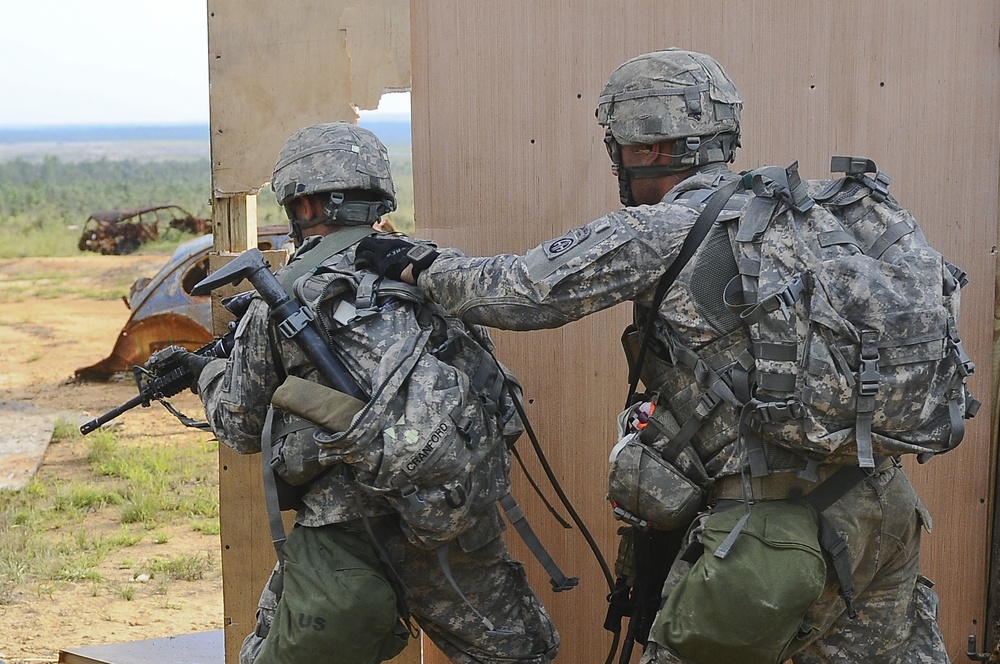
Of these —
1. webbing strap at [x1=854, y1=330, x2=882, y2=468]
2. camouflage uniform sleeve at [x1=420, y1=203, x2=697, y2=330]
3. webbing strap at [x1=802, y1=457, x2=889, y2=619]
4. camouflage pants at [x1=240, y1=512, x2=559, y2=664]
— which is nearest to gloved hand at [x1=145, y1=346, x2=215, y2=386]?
camouflage pants at [x1=240, y1=512, x2=559, y2=664]

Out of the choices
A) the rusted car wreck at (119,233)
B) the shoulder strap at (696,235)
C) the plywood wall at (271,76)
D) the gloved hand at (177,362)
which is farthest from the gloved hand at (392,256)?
the rusted car wreck at (119,233)

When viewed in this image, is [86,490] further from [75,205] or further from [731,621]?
[75,205]

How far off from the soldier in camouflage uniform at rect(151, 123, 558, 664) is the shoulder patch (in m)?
0.57

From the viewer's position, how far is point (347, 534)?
343cm

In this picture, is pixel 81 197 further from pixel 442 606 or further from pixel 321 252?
pixel 442 606

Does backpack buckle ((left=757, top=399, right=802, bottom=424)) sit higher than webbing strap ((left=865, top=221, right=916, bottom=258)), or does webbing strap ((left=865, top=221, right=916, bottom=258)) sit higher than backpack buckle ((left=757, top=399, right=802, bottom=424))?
webbing strap ((left=865, top=221, right=916, bottom=258))

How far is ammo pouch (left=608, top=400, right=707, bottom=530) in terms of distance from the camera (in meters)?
3.01

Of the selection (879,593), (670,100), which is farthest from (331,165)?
(879,593)

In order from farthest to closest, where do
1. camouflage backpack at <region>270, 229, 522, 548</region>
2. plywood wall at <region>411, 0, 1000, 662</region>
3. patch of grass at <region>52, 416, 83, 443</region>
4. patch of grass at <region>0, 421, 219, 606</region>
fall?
patch of grass at <region>52, 416, 83, 443</region> < patch of grass at <region>0, 421, 219, 606</region> < plywood wall at <region>411, 0, 1000, 662</region> < camouflage backpack at <region>270, 229, 522, 548</region>

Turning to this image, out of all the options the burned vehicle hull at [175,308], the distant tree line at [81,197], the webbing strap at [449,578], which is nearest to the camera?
the webbing strap at [449,578]

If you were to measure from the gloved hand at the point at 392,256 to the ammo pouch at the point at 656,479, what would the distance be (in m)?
0.73

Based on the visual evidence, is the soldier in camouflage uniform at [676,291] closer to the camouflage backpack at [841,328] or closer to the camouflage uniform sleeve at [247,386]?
the camouflage backpack at [841,328]

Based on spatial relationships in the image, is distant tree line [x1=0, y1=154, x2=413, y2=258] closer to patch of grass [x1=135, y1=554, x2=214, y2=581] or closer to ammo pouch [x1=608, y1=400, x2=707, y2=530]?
patch of grass [x1=135, y1=554, x2=214, y2=581]

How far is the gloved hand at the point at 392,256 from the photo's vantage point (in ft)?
10.5
